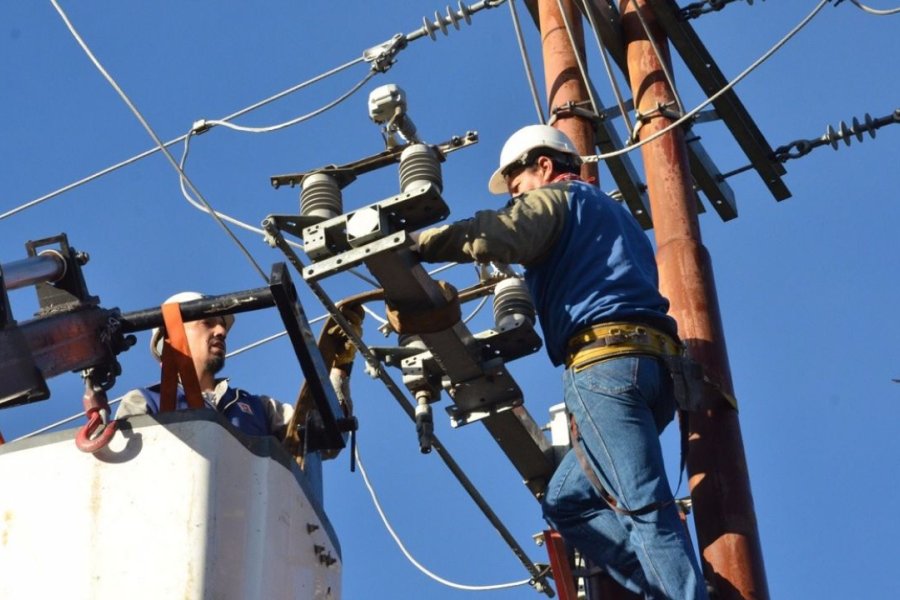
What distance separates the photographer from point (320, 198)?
5625 mm

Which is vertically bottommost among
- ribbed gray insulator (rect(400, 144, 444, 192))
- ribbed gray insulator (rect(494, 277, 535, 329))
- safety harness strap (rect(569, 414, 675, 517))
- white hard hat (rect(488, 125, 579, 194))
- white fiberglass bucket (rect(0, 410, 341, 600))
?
white fiberglass bucket (rect(0, 410, 341, 600))

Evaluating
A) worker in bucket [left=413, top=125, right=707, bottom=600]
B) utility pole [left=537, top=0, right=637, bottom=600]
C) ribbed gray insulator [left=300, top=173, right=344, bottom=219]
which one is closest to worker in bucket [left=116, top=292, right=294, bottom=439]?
ribbed gray insulator [left=300, top=173, right=344, bottom=219]

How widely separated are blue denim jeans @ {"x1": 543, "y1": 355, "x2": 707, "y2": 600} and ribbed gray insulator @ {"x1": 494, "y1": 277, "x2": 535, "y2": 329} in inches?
28.6

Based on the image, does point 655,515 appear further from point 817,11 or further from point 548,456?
point 817,11

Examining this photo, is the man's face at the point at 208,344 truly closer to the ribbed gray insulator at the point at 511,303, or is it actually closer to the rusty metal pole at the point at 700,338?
the ribbed gray insulator at the point at 511,303

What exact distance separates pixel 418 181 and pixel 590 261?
628 millimetres

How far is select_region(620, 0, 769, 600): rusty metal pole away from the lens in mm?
5883

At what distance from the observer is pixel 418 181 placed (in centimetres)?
540

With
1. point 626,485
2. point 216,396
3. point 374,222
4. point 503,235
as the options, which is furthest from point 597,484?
point 216,396

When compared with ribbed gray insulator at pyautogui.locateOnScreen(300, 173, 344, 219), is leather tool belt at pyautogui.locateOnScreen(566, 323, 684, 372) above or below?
below

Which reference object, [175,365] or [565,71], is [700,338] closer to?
[565,71]

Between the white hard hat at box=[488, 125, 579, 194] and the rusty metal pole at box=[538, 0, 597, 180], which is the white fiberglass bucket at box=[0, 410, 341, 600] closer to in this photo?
the white hard hat at box=[488, 125, 579, 194]

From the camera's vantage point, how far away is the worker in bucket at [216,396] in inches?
231

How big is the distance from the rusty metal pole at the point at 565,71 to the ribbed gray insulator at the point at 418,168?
5.85ft
